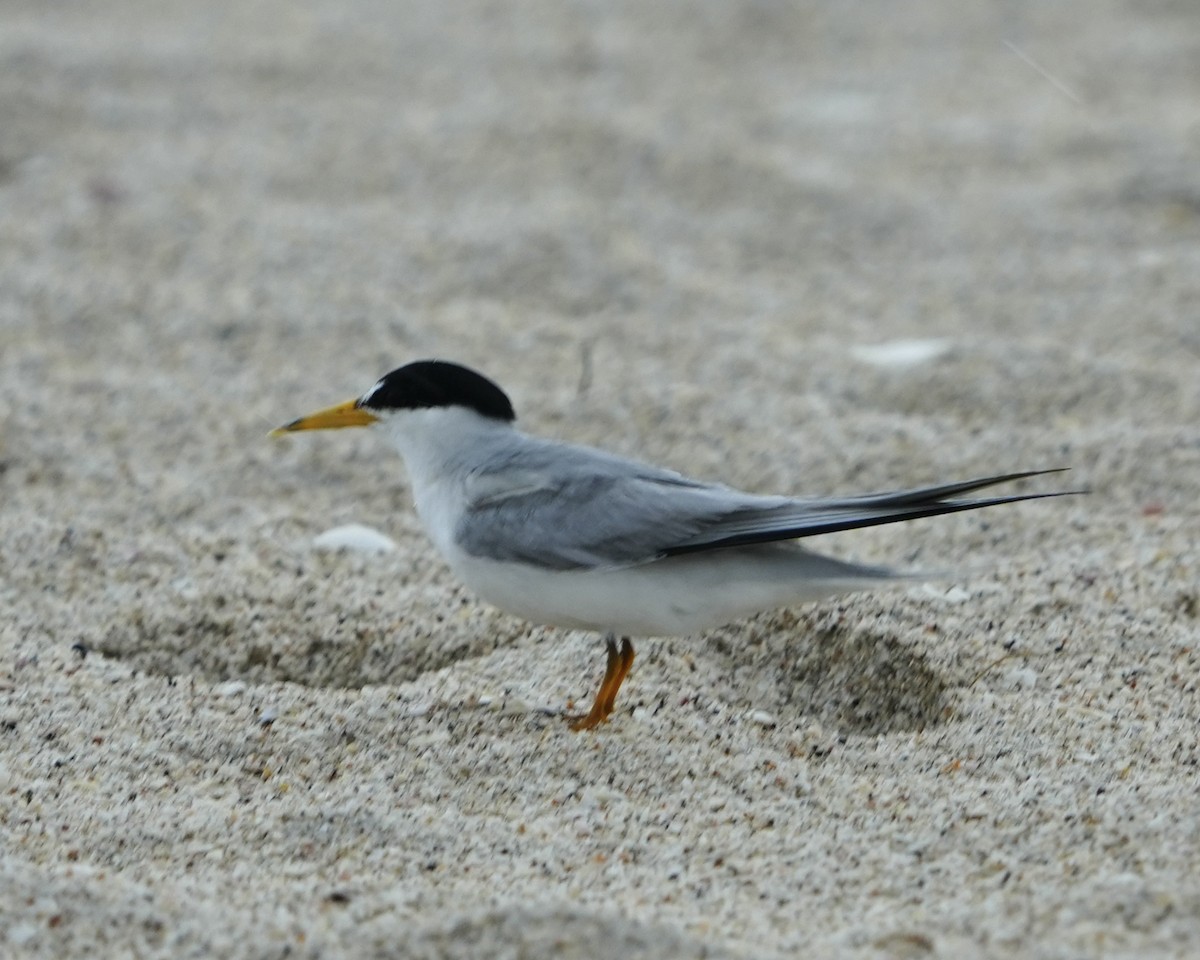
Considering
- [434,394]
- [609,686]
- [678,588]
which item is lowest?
[609,686]

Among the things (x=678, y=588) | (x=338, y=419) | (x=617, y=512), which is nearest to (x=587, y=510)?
(x=617, y=512)

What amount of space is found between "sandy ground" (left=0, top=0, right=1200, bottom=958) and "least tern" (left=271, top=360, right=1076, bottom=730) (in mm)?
214

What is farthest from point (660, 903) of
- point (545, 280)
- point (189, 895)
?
point (545, 280)

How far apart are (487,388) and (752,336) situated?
73.4 inches

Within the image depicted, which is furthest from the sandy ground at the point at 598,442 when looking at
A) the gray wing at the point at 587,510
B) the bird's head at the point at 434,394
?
the bird's head at the point at 434,394

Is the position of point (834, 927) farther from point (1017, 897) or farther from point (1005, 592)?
point (1005, 592)

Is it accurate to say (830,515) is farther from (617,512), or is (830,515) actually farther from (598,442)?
(598,442)

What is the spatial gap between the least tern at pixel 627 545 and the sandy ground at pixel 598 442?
214 millimetres

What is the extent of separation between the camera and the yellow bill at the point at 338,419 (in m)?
3.43

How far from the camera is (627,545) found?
9.57ft

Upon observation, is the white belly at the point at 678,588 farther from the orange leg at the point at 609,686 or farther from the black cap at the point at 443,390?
the black cap at the point at 443,390

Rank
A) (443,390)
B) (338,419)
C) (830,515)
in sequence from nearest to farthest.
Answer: (830,515), (443,390), (338,419)

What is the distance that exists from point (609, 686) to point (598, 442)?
144 centimetres

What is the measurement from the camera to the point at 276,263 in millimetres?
5375
